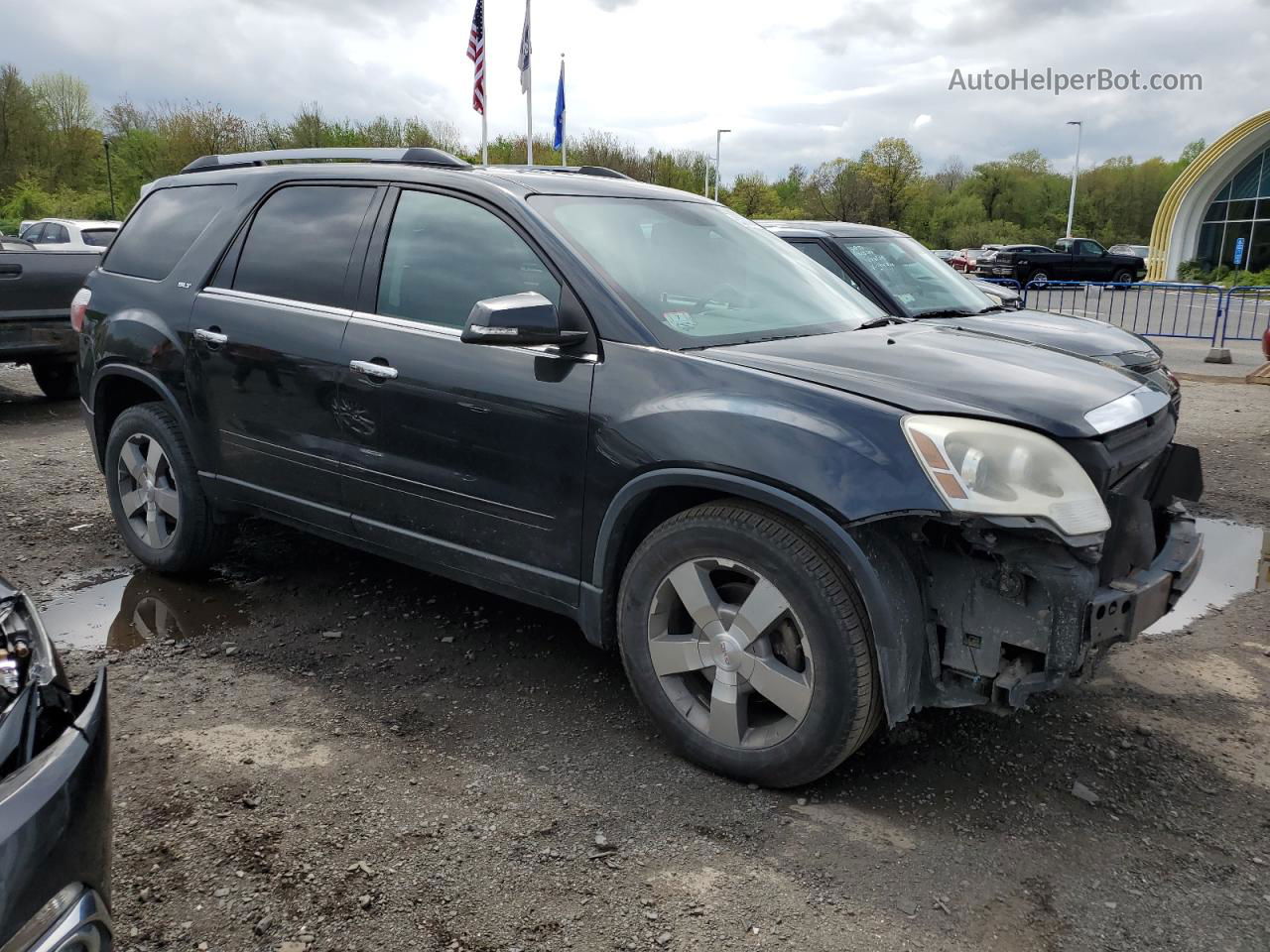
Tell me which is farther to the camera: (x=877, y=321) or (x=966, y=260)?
(x=966, y=260)

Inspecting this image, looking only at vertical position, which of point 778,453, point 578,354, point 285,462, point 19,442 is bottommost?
point 19,442

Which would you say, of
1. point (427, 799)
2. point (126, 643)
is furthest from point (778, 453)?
point (126, 643)

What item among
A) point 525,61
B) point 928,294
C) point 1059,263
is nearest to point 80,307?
point 928,294

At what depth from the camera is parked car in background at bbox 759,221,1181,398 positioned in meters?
6.47

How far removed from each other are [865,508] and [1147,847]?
127 cm

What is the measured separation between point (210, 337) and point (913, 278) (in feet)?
16.6

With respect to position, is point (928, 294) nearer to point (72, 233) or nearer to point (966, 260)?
point (72, 233)

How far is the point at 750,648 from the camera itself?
288cm

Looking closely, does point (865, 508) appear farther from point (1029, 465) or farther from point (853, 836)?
point (853, 836)

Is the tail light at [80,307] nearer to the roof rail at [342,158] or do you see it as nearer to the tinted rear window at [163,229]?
the tinted rear window at [163,229]

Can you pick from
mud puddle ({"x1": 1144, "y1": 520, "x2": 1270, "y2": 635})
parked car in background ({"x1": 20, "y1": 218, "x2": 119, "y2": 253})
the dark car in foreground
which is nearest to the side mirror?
the dark car in foreground

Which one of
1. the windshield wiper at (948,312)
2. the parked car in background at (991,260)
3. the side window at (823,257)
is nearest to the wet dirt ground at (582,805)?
the windshield wiper at (948,312)

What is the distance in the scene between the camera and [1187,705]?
3.64 m

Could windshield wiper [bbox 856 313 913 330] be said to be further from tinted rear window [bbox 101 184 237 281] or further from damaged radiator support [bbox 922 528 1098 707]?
tinted rear window [bbox 101 184 237 281]
